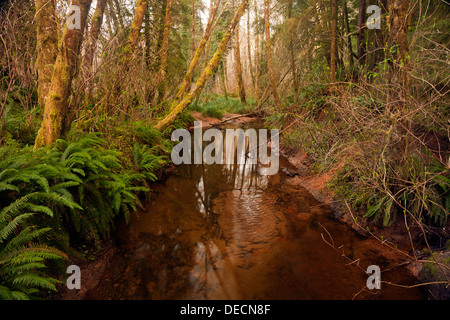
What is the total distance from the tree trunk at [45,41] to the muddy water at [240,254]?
11.8ft

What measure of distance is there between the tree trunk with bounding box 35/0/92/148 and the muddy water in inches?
79.4

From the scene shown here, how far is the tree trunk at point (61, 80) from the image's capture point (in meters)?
3.74

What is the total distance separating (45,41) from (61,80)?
8.03 ft

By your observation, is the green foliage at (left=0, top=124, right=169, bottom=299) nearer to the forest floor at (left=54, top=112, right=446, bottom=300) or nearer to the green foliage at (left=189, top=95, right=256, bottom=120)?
the forest floor at (left=54, top=112, right=446, bottom=300)

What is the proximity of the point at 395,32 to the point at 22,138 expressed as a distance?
6.40 m

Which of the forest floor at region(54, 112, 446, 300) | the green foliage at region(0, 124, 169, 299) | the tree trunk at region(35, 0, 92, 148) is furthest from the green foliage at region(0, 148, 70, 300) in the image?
the tree trunk at region(35, 0, 92, 148)

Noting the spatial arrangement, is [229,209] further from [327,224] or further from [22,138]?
[22,138]

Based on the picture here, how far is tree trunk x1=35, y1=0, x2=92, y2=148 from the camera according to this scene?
3.74m

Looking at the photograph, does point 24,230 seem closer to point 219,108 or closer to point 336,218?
point 336,218

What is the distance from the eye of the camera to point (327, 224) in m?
4.26

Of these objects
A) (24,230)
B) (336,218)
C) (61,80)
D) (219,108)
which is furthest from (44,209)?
(219,108)

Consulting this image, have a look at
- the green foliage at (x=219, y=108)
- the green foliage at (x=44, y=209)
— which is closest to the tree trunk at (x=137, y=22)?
the green foliage at (x=44, y=209)

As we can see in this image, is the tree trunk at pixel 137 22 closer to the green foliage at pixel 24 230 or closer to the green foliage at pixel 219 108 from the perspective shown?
the green foliage at pixel 24 230

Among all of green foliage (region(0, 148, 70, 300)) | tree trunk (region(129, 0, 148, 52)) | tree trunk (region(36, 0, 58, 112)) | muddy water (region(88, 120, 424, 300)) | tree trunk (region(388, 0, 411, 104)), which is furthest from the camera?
tree trunk (region(129, 0, 148, 52))
